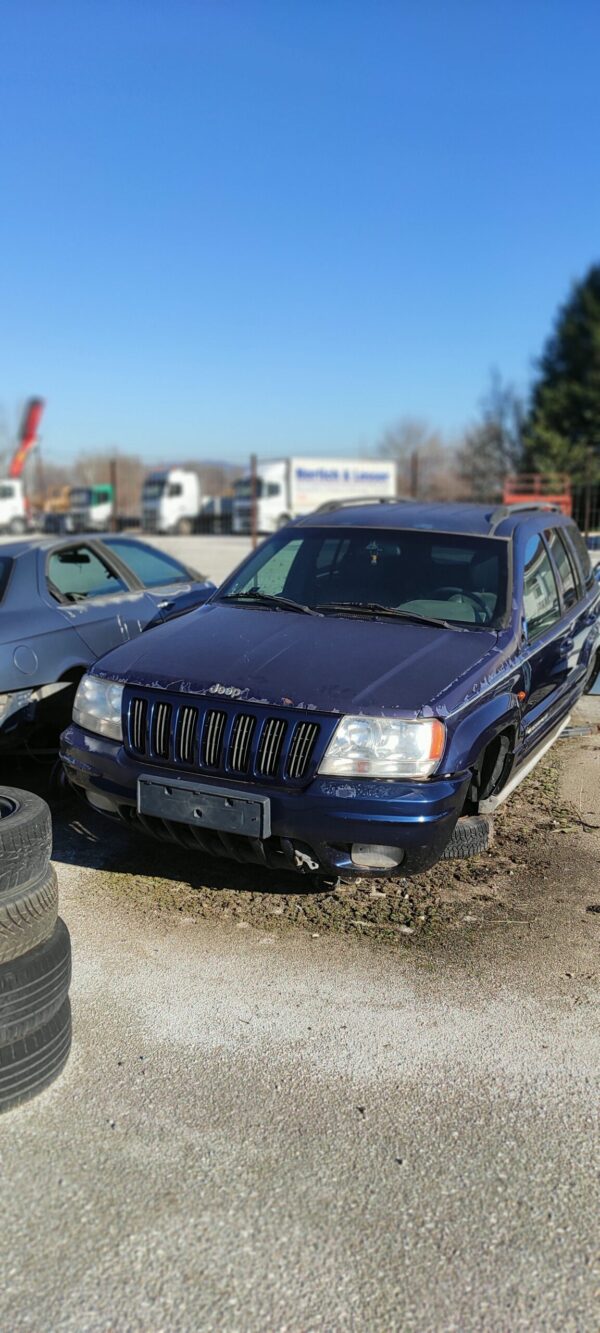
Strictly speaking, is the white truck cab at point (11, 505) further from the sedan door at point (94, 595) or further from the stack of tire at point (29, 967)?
the stack of tire at point (29, 967)

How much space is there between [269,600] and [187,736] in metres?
1.21

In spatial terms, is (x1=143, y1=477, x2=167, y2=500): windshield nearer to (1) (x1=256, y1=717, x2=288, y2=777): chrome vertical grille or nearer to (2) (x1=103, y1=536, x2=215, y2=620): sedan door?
(2) (x1=103, y1=536, x2=215, y2=620): sedan door

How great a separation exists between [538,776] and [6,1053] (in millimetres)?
3910

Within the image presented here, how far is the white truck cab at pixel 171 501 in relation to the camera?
39.0 metres

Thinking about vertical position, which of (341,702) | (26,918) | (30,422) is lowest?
(26,918)

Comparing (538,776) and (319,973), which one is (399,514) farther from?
(319,973)

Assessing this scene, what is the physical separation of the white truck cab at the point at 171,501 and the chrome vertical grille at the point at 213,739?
1404 inches

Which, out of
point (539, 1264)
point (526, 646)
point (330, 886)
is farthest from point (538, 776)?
point (539, 1264)

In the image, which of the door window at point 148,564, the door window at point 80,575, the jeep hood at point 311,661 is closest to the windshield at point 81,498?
the door window at point 148,564

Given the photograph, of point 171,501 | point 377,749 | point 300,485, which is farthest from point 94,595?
point 171,501

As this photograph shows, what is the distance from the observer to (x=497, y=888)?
4.22 m

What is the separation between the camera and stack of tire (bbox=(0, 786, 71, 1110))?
2.62 metres

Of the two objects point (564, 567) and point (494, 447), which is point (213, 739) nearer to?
point (564, 567)

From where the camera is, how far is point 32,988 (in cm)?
266
